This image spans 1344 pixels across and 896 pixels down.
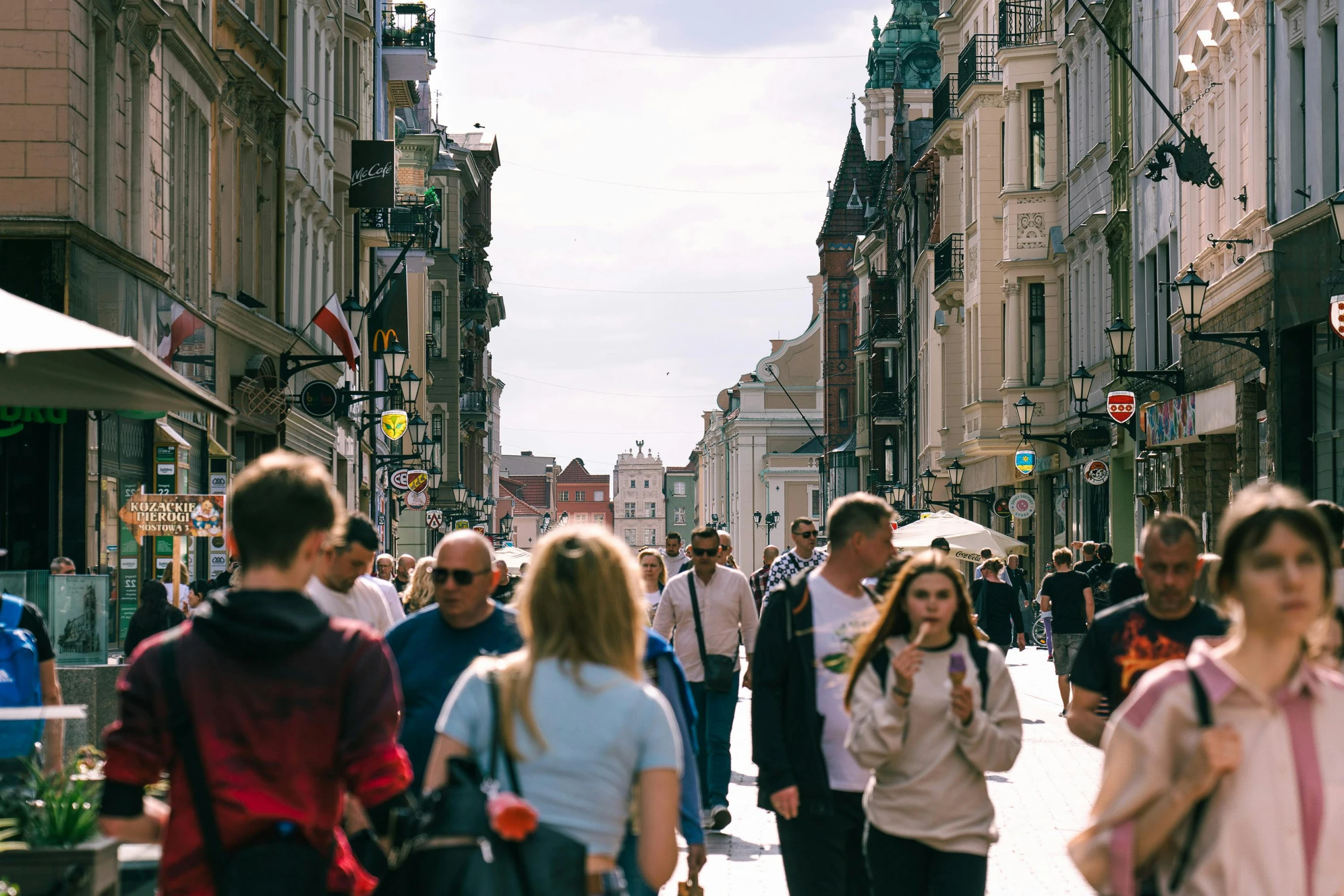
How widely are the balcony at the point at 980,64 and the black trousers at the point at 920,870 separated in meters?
40.4

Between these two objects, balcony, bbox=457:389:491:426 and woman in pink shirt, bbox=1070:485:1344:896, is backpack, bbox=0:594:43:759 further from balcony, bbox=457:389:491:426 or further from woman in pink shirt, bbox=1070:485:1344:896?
balcony, bbox=457:389:491:426

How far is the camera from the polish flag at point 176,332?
21844mm

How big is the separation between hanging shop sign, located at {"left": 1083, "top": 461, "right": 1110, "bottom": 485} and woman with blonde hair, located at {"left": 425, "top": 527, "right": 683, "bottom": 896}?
1135 inches

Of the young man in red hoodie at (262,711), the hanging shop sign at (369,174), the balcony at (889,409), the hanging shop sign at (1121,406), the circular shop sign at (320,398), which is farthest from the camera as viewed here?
the balcony at (889,409)

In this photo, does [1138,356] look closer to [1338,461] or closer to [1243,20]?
[1243,20]

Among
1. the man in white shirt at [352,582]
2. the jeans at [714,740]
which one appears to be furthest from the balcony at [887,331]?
the man in white shirt at [352,582]

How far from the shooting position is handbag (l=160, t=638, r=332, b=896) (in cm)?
431

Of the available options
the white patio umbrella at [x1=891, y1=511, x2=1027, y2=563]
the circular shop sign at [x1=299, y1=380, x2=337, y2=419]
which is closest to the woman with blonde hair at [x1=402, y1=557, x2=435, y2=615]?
the white patio umbrella at [x1=891, y1=511, x2=1027, y2=563]

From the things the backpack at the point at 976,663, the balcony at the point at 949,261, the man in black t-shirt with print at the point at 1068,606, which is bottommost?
the man in black t-shirt with print at the point at 1068,606

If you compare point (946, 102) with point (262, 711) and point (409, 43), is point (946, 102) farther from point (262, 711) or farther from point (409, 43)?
point (262, 711)

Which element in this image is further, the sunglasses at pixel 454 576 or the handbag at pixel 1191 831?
the sunglasses at pixel 454 576

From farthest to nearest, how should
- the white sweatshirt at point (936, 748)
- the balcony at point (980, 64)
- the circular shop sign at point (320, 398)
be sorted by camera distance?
the balcony at point (980, 64) → the circular shop sign at point (320, 398) → the white sweatshirt at point (936, 748)

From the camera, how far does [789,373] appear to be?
448ft

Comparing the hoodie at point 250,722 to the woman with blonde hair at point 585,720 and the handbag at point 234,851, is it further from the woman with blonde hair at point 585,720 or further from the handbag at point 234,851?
the woman with blonde hair at point 585,720
